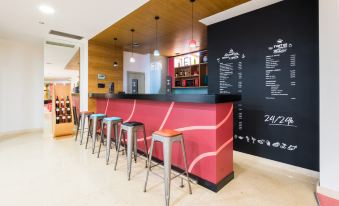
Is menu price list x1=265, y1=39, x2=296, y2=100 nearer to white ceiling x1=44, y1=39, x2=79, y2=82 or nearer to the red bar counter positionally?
the red bar counter

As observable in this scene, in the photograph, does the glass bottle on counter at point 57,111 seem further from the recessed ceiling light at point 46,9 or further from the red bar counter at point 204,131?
the red bar counter at point 204,131

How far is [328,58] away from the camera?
201 cm

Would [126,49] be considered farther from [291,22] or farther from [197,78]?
[291,22]

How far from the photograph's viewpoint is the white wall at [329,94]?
1966 mm

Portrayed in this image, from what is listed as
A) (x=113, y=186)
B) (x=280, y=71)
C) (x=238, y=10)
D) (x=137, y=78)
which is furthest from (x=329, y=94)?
(x=137, y=78)

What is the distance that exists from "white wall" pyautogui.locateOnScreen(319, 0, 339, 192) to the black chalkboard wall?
614 millimetres

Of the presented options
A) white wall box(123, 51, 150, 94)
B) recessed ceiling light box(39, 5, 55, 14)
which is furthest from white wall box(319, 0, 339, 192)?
white wall box(123, 51, 150, 94)

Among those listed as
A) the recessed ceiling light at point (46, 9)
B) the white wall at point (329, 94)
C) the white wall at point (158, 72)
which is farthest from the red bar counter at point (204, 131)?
the white wall at point (158, 72)

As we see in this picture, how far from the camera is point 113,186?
2.29 meters

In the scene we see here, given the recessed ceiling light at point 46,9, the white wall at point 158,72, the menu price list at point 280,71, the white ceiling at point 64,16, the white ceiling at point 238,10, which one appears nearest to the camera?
the menu price list at point 280,71

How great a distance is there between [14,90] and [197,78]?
5952mm

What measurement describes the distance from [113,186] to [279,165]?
266 centimetres

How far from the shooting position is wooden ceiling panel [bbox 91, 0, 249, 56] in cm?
323

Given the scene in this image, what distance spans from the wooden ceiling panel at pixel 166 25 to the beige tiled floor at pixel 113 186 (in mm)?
2903
